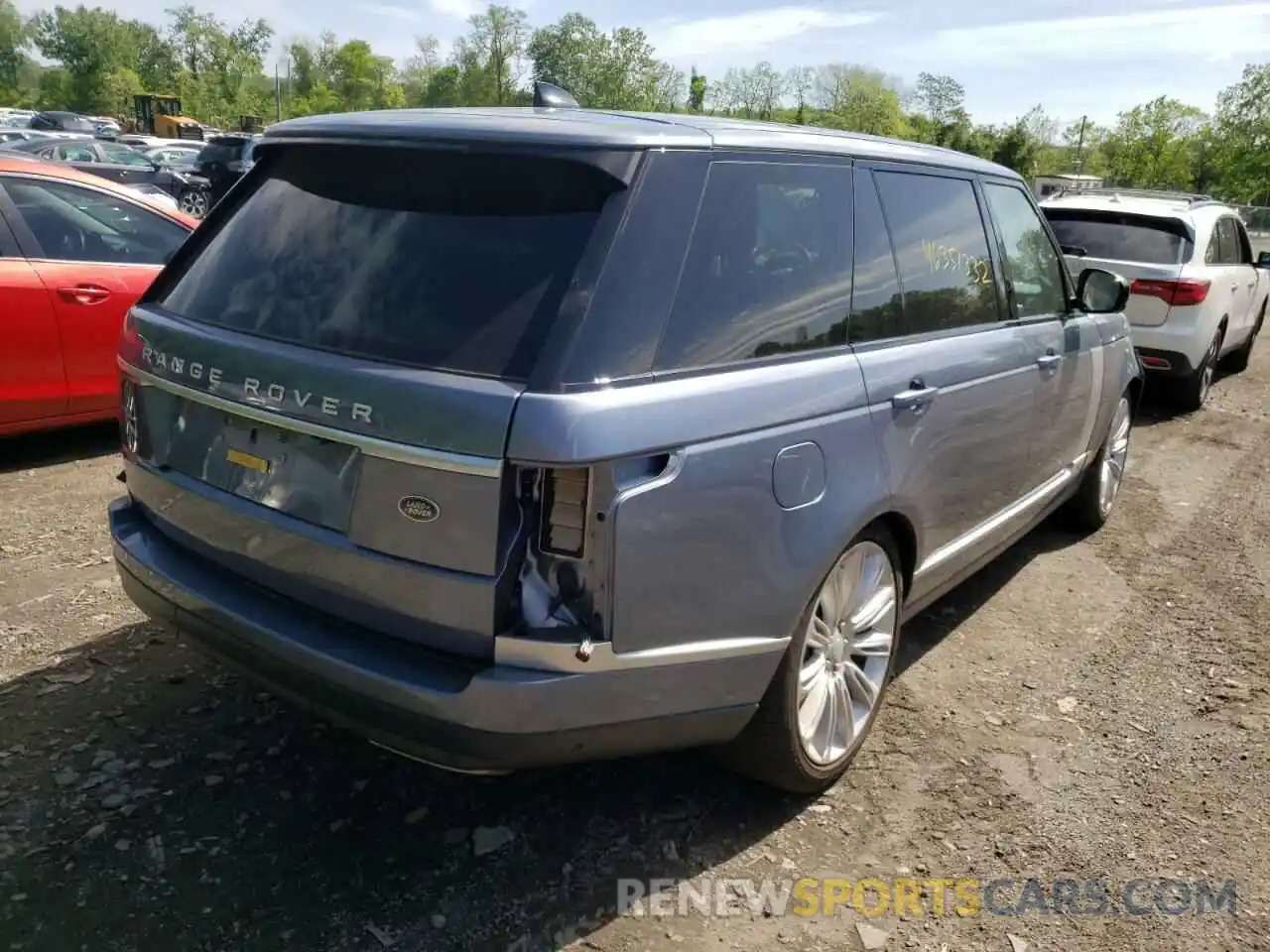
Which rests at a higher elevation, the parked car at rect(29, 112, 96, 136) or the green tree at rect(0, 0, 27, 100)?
the green tree at rect(0, 0, 27, 100)

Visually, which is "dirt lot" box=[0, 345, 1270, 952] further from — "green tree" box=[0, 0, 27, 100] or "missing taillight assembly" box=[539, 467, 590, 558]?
"green tree" box=[0, 0, 27, 100]

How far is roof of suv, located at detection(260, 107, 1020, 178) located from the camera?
243cm

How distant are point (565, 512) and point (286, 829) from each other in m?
1.34

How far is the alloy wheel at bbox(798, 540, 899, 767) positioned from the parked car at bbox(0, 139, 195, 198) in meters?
16.6

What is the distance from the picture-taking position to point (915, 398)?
10.1ft

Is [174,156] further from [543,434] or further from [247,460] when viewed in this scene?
[543,434]

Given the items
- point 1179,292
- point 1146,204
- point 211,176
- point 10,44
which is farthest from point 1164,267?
point 10,44

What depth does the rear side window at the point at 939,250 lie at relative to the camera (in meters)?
3.28

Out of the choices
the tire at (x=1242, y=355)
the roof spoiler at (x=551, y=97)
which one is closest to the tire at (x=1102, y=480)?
the roof spoiler at (x=551, y=97)

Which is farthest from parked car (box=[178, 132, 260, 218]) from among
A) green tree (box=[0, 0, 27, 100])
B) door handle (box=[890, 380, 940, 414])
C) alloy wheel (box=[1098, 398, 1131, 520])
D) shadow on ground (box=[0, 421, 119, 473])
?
green tree (box=[0, 0, 27, 100])

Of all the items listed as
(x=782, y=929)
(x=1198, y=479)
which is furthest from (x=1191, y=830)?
(x=1198, y=479)

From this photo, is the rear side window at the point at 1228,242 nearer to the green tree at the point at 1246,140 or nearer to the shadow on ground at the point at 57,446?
the shadow on ground at the point at 57,446

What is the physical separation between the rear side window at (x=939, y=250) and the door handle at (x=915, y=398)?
8.2 inches

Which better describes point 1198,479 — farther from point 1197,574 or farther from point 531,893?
point 531,893
